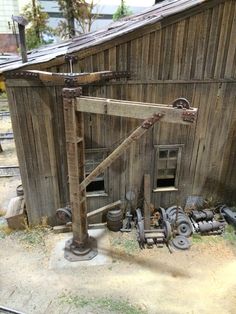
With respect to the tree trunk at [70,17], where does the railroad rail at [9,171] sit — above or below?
below

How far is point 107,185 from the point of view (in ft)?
24.4

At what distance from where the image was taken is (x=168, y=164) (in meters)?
7.49

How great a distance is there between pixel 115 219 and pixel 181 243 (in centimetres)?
198

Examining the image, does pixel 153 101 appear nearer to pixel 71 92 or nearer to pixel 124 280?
pixel 71 92

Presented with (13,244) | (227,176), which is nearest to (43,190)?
(13,244)

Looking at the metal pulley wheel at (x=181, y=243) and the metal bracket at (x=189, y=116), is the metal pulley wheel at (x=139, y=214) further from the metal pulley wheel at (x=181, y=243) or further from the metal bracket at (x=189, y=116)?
the metal bracket at (x=189, y=116)

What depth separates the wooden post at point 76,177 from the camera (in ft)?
16.9

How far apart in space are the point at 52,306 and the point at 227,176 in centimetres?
608

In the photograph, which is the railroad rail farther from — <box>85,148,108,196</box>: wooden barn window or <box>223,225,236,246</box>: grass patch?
<box>223,225,236,246</box>: grass patch

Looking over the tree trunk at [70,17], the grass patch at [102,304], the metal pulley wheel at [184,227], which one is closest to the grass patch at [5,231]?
the grass patch at [102,304]

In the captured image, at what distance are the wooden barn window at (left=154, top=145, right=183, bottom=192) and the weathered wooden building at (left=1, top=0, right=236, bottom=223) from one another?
3 centimetres

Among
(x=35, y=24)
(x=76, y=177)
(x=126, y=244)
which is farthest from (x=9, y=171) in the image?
(x=35, y=24)

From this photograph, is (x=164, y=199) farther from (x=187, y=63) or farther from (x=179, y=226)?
(x=187, y=63)

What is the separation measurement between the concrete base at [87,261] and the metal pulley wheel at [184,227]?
211 cm
